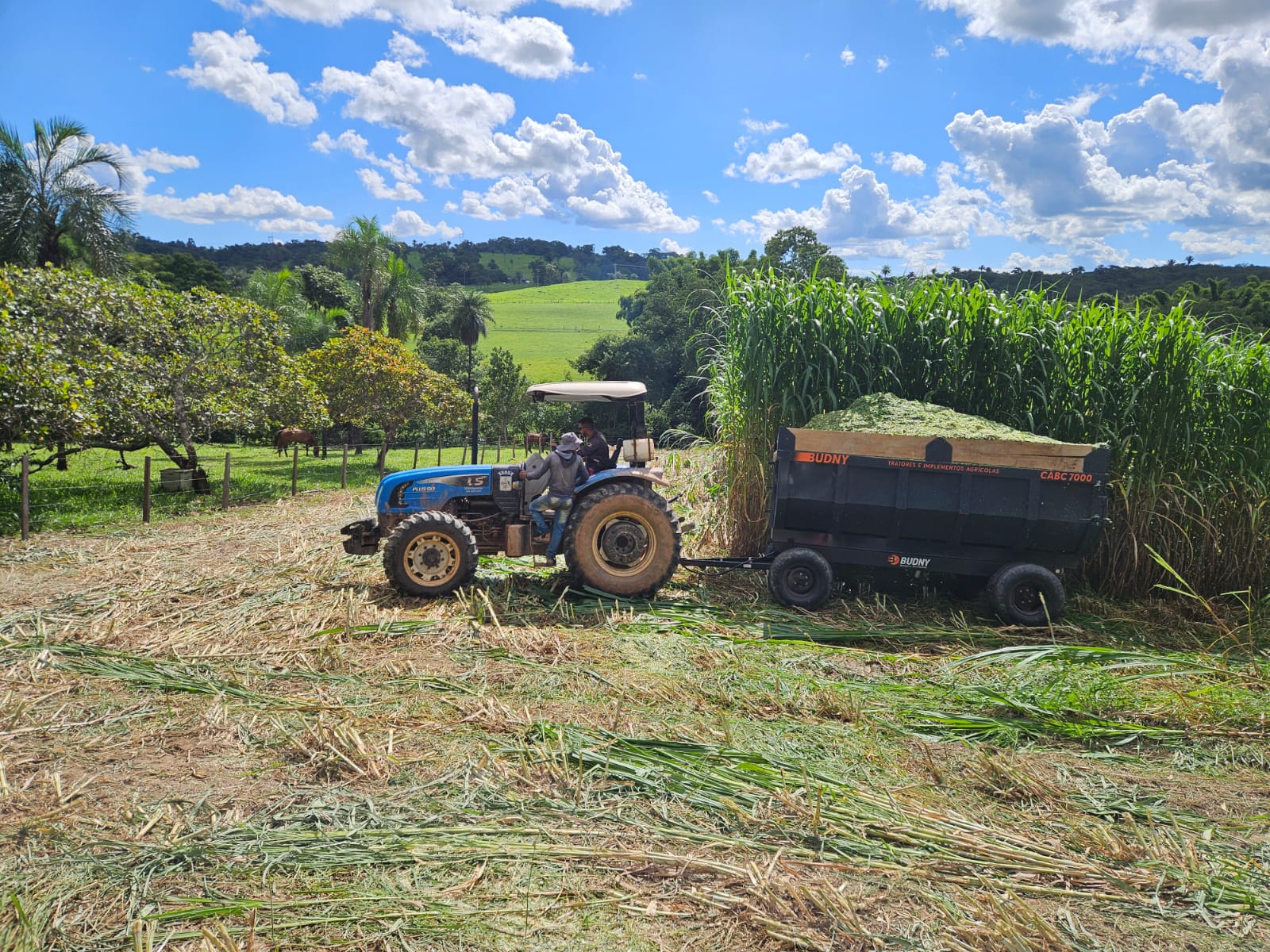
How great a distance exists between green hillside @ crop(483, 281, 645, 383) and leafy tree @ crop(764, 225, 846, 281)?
19952mm

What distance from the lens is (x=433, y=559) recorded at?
7168 millimetres

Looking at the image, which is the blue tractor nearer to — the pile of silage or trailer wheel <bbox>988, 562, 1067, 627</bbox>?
the pile of silage

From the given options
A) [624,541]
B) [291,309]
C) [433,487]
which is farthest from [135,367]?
[291,309]

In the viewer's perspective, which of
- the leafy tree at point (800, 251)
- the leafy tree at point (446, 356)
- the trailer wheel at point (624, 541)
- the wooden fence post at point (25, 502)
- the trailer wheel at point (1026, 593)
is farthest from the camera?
the leafy tree at point (446, 356)

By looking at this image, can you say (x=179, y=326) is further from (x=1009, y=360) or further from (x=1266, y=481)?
(x=1266, y=481)

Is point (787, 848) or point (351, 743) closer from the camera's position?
point (787, 848)

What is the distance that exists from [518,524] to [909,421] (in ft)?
12.3

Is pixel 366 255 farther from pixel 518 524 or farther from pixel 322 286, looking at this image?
pixel 518 524

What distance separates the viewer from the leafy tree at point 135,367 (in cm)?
1124

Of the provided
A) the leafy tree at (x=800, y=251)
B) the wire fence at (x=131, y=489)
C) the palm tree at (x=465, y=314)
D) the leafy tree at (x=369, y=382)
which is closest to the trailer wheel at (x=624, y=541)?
the wire fence at (x=131, y=489)

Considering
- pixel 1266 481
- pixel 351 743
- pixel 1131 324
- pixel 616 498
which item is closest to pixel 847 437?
pixel 616 498

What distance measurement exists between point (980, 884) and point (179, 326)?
15.7 meters

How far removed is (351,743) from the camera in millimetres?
4215

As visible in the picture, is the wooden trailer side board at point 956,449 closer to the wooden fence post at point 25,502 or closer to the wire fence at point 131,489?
the wire fence at point 131,489
